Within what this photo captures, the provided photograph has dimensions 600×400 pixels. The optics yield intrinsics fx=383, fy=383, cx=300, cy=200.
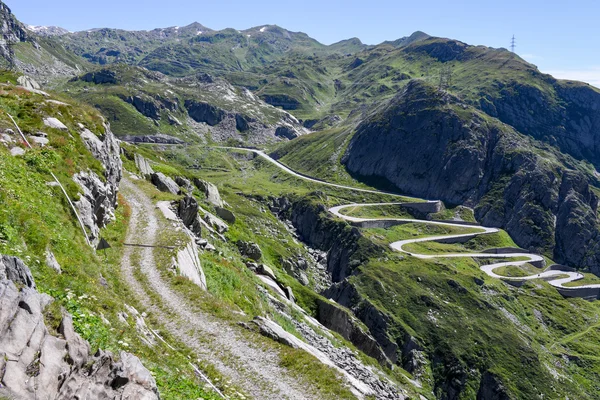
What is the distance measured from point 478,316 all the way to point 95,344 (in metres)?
106

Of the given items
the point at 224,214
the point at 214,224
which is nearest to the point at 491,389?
the point at 224,214

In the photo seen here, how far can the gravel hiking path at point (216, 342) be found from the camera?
20109 millimetres

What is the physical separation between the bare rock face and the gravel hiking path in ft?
24.8

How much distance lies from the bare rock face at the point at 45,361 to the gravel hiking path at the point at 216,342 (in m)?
7.55

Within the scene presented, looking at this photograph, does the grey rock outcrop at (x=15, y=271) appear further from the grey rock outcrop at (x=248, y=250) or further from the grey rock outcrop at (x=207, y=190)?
the grey rock outcrop at (x=207, y=190)

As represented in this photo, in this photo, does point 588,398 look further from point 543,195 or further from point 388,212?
point 543,195

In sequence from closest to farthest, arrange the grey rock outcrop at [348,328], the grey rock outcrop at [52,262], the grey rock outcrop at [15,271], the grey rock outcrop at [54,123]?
the grey rock outcrop at [15,271] < the grey rock outcrop at [52,262] < the grey rock outcrop at [54,123] < the grey rock outcrop at [348,328]

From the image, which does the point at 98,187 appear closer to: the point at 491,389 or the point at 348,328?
the point at 348,328

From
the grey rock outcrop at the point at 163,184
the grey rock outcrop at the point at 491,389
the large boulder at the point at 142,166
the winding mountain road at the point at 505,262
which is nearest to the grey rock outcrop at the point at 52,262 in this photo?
the grey rock outcrop at the point at 163,184

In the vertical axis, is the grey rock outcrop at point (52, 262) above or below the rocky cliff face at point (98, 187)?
below

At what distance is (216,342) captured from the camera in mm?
22594

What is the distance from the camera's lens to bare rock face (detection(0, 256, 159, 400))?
35.0ft

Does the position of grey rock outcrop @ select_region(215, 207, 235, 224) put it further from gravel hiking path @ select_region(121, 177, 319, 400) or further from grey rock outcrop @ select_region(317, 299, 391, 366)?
gravel hiking path @ select_region(121, 177, 319, 400)

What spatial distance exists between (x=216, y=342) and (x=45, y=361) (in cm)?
1195
